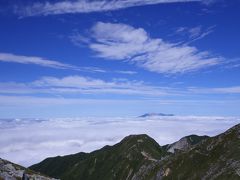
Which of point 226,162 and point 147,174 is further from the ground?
point 226,162

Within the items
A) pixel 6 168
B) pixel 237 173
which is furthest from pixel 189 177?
pixel 6 168

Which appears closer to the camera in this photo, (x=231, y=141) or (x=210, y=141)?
(x=231, y=141)

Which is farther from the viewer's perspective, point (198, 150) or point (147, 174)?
point (147, 174)

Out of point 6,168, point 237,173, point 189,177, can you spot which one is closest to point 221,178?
point 237,173

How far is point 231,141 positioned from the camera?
121 metres

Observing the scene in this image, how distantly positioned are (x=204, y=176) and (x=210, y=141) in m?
21.6

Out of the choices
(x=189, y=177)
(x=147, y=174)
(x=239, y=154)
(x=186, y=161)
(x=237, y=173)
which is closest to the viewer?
(x=237, y=173)

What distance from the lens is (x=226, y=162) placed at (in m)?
110

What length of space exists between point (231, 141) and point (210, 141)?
11269mm

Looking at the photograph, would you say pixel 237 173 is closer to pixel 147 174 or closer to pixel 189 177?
pixel 189 177

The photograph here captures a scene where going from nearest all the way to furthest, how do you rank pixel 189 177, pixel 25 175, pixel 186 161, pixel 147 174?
pixel 25 175 < pixel 189 177 < pixel 186 161 < pixel 147 174

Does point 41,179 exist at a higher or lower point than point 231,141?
lower

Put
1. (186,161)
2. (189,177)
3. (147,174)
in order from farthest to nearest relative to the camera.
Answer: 1. (147,174)
2. (186,161)
3. (189,177)

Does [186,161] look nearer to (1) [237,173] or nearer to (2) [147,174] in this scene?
(2) [147,174]
